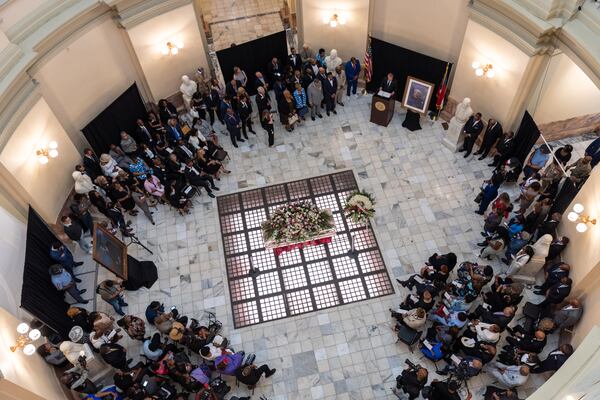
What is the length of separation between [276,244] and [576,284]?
6564 mm

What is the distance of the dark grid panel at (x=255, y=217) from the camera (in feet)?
43.0

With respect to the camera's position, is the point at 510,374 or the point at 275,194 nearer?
the point at 510,374

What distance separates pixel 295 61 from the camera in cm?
1545

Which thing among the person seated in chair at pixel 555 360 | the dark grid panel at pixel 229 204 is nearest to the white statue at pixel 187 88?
the dark grid panel at pixel 229 204

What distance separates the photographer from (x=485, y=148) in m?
13.6

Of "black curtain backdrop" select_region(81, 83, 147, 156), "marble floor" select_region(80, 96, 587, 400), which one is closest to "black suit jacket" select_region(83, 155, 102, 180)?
"black curtain backdrop" select_region(81, 83, 147, 156)

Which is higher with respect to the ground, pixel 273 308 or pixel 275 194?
pixel 275 194

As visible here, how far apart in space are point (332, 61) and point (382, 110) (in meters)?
2.21

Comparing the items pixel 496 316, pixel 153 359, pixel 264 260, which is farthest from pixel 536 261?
pixel 153 359

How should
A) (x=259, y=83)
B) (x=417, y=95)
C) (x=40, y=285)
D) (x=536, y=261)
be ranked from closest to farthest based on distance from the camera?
(x=40, y=285), (x=536, y=261), (x=417, y=95), (x=259, y=83)

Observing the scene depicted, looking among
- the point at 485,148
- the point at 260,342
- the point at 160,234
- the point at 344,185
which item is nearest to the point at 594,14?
the point at 485,148

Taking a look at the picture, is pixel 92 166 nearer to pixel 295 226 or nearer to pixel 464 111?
pixel 295 226

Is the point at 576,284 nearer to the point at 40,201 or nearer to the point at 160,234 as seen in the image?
the point at 160,234

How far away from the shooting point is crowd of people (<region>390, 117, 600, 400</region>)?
31.1 feet
